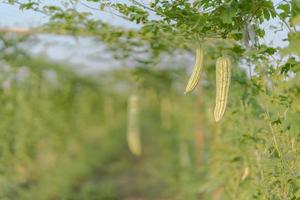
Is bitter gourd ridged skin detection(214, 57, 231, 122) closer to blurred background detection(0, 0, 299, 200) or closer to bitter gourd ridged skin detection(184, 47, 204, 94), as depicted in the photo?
bitter gourd ridged skin detection(184, 47, 204, 94)

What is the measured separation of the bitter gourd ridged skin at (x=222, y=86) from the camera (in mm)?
3467

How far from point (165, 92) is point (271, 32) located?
5.75 m

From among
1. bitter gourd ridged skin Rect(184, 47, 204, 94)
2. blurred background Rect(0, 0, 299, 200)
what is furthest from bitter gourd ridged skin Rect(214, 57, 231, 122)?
blurred background Rect(0, 0, 299, 200)

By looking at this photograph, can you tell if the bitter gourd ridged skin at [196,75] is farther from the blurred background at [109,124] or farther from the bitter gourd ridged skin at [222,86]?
the blurred background at [109,124]

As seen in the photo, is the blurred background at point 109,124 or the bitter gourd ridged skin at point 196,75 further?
the blurred background at point 109,124

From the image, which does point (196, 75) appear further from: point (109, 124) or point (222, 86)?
point (109, 124)

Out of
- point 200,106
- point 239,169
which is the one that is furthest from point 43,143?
point 239,169

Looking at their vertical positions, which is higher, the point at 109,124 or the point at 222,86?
the point at 222,86

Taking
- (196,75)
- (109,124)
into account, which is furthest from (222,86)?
(109,124)

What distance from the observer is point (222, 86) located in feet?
11.5

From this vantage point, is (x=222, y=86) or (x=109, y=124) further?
(x=109, y=124)

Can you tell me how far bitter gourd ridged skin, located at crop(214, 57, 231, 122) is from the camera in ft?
11.4

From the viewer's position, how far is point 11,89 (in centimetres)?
809

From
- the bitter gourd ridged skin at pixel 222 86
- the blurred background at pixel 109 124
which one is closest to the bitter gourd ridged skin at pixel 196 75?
the bitter gourd ridged skin at pixel 222 86
